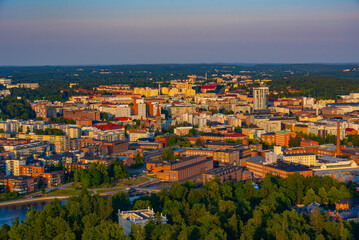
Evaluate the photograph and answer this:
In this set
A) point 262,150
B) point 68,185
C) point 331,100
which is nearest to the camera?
point 68,185

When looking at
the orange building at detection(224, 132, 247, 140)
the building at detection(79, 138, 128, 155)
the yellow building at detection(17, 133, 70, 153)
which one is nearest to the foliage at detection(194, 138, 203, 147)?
the orange building at detection(224, 132, 247, 140)

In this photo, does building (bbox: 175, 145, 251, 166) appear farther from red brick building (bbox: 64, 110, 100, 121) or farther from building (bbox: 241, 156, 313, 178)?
red brick building (bbox: 64, 110, 100, 121)

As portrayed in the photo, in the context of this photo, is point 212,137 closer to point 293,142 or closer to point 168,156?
point 293,142

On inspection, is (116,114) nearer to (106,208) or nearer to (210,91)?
Result: (210,91)

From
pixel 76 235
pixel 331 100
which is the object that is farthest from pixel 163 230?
pixel 331 100

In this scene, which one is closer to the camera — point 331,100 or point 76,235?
point 76,235

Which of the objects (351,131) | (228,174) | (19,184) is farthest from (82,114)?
(228,174)
